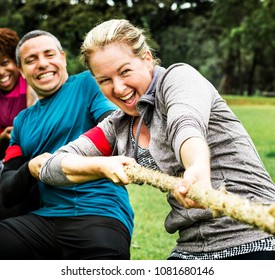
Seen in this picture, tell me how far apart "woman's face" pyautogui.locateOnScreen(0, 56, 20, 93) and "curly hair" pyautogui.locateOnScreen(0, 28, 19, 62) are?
0.04 m

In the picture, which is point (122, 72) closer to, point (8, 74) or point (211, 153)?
point (211, 153)

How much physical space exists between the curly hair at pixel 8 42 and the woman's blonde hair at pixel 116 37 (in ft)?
6.31

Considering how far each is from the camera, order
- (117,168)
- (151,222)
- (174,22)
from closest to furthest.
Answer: (117,168) < (151,222) < (174,22)

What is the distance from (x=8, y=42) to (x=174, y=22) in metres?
31.3

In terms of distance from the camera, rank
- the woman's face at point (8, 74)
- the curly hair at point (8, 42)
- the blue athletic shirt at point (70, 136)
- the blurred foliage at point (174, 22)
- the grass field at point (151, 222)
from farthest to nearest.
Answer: the blurred foliage at point (174, 22) < the grass field at point (151, 222) < the woman's face at point (8, 74) < the curly hair at point (8, 42) < the blue athletic shirt at point (70, 136)

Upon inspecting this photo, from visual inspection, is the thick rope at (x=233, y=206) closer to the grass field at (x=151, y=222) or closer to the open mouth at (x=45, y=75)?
the open mouth at (x=45, y=75)

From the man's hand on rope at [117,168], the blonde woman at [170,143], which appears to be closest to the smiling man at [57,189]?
the blonde woman at [170,143]

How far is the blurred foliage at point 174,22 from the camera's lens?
27984 millimetres

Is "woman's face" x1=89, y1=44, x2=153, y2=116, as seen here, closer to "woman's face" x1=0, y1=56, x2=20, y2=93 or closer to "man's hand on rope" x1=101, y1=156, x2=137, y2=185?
"man's hand on rope" x1=101, y1=156, x2=137, y2=185

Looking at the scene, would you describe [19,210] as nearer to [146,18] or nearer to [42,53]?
[42,53]

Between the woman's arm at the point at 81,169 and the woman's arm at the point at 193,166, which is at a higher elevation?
the woman's arm at the point at 193,166

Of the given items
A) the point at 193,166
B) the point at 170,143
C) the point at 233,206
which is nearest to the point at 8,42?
the point at 170,143

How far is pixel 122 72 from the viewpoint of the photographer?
231cm

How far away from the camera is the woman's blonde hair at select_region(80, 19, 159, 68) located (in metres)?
2.31
